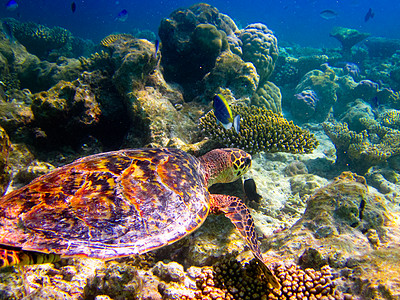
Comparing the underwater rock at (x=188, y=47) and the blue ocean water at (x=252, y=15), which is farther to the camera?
the blue ocean water at (x=252, y=15)

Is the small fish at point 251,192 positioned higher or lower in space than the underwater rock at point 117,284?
higher

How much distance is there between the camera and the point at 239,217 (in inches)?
96.1

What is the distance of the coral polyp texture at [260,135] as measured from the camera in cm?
406

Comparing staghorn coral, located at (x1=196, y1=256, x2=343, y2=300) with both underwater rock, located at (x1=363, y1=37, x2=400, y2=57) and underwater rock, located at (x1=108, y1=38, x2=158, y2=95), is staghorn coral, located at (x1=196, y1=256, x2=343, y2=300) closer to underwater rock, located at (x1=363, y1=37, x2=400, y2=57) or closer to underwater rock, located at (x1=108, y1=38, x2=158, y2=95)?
underwater rock, located at (x1=108, y1=38, x2=158, y2=95)

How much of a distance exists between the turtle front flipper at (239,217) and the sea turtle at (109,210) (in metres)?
0.01

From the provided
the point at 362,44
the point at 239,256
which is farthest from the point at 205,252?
the point at 362,44

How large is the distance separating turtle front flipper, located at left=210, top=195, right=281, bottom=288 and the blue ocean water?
47.5 metres

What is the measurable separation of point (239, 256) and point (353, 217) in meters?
1.60

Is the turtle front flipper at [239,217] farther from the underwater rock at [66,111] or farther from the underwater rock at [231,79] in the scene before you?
the underwater rock at [231,79]

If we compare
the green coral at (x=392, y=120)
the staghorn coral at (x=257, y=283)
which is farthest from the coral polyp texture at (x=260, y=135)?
the green coral at (x=392, y=120)

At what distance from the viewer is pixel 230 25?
9656mm

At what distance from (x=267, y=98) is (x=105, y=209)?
23.5ft

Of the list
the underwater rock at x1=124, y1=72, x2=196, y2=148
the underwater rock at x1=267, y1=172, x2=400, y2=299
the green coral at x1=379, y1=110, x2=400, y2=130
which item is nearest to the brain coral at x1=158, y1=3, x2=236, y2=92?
the underwater rock at x1=124, y1=72, x2=196, y2=148

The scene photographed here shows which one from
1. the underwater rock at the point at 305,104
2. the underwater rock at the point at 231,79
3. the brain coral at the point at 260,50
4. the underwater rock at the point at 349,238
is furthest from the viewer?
the underwater rock at the point at 305,104
